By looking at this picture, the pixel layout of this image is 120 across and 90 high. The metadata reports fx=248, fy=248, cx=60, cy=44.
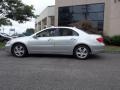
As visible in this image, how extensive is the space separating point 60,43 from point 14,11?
13225 mm

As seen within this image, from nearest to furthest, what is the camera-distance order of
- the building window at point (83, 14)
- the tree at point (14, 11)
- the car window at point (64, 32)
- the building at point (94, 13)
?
the car window at point (64, 32) < the building at point (94, 13) < the tree at point (14, 11) < the building window at point (83, 14)

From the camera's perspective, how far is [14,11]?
915 inches

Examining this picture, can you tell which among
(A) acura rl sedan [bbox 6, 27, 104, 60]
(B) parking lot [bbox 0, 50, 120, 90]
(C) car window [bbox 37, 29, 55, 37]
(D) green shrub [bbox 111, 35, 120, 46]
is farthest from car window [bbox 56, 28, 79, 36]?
(D) green shrub [bbox 111, 35, 120, 46]

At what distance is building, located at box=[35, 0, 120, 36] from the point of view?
20.6m

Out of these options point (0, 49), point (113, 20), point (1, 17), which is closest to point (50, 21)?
point (1, 17)

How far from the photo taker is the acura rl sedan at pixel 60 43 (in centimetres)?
1091

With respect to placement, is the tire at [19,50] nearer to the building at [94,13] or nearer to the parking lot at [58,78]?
the parking lot at [58,78]

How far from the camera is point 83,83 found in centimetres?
645

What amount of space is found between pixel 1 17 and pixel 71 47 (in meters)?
13.5

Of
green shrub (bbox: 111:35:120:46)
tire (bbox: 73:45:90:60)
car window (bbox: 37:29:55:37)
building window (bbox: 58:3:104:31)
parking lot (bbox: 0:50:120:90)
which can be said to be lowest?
parking lot (bbox: 0:50:120:90)

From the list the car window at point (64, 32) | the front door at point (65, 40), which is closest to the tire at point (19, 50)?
the front door at point (65, 40)

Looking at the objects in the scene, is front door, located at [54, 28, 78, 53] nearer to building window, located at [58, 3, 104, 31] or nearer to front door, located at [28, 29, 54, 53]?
front door, located at [28, 29, 54, 53]

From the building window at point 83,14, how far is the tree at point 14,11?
491 centimetres

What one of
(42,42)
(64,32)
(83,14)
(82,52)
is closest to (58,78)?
(82,52)
